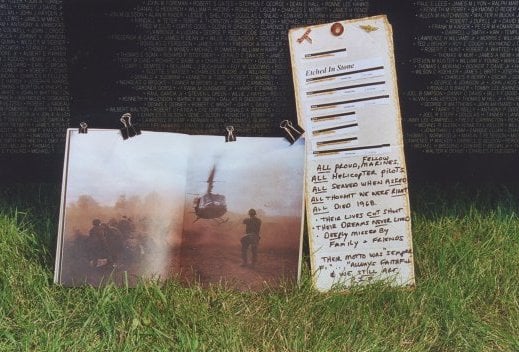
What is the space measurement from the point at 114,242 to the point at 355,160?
3.19 feet

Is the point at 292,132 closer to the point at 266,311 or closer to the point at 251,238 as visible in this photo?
the point at 251,238

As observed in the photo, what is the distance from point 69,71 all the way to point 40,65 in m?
0.12

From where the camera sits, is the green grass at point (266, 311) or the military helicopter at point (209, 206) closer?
the green grass at point (266, 311)

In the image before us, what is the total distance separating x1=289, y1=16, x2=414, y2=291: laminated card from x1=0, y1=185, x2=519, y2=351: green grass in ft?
0.37

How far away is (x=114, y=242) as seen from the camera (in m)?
2.45

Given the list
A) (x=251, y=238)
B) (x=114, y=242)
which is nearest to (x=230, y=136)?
(x=251, y=238)

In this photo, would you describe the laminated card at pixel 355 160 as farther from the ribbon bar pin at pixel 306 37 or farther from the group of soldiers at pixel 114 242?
the group of soldiers at pixel 114 242

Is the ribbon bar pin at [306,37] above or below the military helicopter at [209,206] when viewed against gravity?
above

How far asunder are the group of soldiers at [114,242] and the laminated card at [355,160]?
681mm

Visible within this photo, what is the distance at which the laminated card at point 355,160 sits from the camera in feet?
8.30

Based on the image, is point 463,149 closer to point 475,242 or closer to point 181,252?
point 475,242

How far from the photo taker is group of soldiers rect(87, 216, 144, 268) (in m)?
2.44

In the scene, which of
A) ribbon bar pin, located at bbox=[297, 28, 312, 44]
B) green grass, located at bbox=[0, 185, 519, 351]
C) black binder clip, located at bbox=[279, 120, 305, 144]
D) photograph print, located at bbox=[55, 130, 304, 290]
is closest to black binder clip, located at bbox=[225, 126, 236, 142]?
photograph print, located at bbox=[55, 130, 304, 290]

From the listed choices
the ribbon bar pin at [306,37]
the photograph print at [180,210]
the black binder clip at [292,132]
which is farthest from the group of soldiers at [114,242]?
the ribbon bar pin at [306,37]
